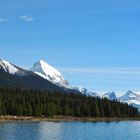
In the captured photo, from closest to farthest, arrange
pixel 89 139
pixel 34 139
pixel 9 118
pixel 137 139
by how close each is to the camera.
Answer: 1. pixel 34 139
2. pixel 89 139
3. pixel 137 139
4. pixel 9 118

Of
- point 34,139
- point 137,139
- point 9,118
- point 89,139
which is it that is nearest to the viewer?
point 34,139

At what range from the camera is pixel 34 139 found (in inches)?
4210

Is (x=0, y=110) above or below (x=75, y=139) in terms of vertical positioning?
above

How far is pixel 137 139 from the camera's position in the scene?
403 feet

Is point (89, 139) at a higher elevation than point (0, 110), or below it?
below

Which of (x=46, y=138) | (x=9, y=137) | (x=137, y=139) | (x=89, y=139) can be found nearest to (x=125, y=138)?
(x=137, y=139)

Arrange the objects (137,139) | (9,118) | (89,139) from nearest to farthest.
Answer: (89,139) < (137,139) < (9,118)

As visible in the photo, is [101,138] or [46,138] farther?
[101,138]

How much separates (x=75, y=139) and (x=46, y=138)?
6077 millimetres

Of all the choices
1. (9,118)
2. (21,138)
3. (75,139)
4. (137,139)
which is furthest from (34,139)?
(9,118)

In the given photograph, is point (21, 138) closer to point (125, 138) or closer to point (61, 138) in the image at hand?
point (61, 138)

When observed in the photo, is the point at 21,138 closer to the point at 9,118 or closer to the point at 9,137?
the point at 9,137

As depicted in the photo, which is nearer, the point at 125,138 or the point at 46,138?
the point at 46,138

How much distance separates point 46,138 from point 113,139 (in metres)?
16.0
